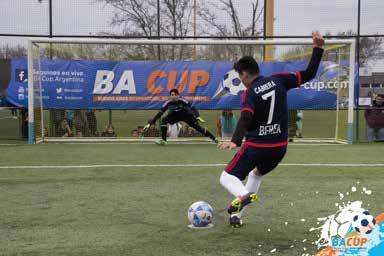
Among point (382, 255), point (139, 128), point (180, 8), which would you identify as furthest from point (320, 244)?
point (180, 8)

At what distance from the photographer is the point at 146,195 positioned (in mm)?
6703

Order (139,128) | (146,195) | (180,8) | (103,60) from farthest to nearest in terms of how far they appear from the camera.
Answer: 1. (180,8)
2. (139,128)
3. (103,60)
4. (146,195)

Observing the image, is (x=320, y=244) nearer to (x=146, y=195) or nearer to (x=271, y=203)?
(x=271, y=203)

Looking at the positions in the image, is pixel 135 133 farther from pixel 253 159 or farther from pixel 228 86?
pixel 253 159

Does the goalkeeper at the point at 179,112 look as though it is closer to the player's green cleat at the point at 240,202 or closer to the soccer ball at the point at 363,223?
the player's green cleat at the point at 240,202

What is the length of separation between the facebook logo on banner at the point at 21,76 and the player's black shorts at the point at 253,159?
11292mm

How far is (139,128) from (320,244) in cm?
1146

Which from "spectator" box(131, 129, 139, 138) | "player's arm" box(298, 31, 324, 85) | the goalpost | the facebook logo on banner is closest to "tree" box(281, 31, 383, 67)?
the goalpost

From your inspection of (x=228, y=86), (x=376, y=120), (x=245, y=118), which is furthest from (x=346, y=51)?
(x=245, y=118)

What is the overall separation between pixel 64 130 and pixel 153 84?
2.96m

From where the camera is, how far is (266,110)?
489 cm

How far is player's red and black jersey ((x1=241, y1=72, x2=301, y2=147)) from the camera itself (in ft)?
15.9

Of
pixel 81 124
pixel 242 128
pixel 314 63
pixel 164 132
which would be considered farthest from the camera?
pixel 81 124

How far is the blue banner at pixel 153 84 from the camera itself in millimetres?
14281
